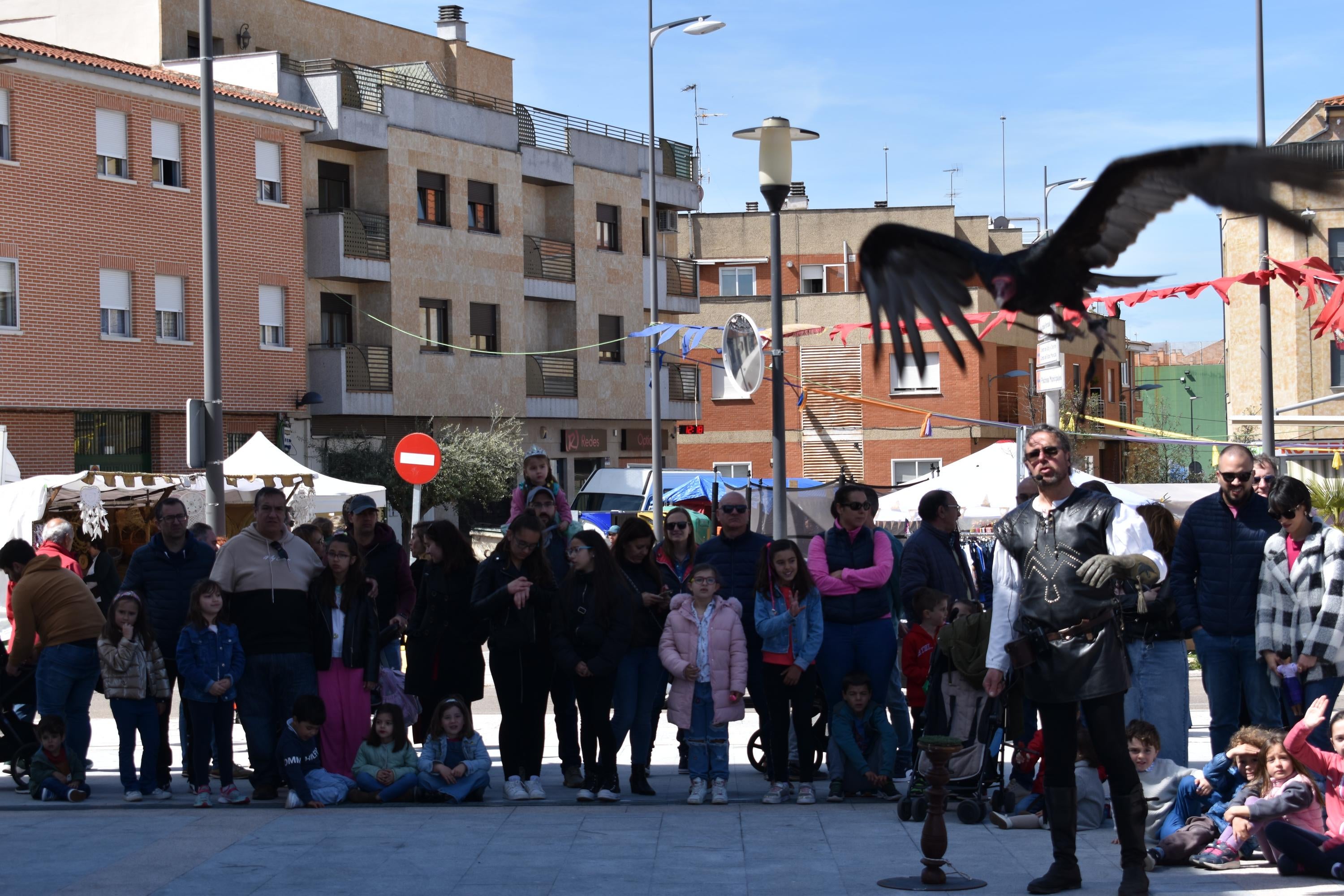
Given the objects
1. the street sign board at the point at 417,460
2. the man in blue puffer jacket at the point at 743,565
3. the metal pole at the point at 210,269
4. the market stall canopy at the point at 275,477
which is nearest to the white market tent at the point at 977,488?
the street sign board at the point at 417,460

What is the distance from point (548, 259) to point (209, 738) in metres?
33.6

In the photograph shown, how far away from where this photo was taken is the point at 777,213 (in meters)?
13.2

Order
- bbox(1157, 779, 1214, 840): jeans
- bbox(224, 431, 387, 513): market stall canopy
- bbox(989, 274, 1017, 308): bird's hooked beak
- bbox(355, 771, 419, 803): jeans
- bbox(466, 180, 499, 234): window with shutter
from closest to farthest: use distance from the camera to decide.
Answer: bbox(989, 274, 1017, 308): bird's hooked beak < bbox(1157, 779, 1214, 840): jeans < bbox(355, 771, 419, 803): jeans < bbox(224, 431, 387, 513): market stall canopy < bbox(466, 180, 499, 234): window with shutter

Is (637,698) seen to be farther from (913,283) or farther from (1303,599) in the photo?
(913,283)

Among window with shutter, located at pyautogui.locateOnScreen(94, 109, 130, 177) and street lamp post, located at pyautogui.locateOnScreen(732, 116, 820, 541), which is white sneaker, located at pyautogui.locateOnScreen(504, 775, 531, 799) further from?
window with shutter, located at pyautogui.locateOnScreen(94, 109, 130, 177)

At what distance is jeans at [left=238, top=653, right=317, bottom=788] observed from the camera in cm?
998

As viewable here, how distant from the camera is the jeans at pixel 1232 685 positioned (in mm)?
8641

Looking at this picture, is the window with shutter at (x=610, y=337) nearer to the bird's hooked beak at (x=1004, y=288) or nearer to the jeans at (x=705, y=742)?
the jeans at (x=705, y=742)

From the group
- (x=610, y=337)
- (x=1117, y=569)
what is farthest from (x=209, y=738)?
(x=610, y=337)

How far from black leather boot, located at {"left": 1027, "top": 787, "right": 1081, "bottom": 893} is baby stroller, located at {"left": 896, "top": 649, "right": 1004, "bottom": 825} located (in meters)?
1.79

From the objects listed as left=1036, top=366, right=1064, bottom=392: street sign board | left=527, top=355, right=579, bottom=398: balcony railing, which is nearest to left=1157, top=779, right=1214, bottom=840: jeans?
left=1036, top=366, right=1064, bottom=392: street sign board

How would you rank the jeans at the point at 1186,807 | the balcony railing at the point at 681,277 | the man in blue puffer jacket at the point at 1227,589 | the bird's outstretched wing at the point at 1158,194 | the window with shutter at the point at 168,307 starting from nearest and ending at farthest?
the bird's outstretched wing at the point at 1158,194 < the jeans at the point at 1186,807 < the man in blue puffer jacket at the point at 1227,589 < the window with shutter at the point at 168,307 < the balcony railing at the point at 681,277

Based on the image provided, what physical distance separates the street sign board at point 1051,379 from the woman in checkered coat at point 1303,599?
160 inches

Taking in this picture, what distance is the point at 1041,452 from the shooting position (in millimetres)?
7035
